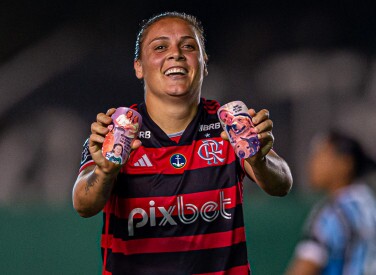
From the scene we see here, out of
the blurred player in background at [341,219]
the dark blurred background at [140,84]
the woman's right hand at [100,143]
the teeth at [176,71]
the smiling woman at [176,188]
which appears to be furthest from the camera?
the dark blurred background at [140,84]

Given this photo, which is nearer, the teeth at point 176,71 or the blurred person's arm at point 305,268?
the blurred person's arm at point 305,268

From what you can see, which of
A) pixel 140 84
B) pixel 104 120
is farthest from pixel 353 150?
pixel 140 84

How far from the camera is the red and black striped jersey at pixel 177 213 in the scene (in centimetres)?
254

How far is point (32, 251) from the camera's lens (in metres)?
4.89

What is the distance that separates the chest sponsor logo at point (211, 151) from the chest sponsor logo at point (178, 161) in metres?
0.06

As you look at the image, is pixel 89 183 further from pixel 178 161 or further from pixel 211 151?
pixel 211 151

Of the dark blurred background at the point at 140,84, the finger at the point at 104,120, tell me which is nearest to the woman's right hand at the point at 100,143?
the finger at the point at 104,120

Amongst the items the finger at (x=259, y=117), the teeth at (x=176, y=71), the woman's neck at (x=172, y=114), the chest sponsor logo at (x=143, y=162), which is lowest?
the chest sponsor logo at (x=143, y=162)

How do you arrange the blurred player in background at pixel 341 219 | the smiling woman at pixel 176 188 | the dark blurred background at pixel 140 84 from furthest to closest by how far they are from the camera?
the dark blurred background at pixel 140 84 < the smiling woman at pixel 176 188 < the blurred player in background at pixel 341 219

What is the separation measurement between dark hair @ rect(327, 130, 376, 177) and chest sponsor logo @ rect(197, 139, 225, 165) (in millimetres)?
593

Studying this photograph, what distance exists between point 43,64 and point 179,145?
114 inches

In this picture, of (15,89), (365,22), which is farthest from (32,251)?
(365,22)

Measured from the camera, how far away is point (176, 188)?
2.60 meters

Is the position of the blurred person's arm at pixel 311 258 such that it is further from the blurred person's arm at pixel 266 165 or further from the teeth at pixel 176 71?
the teeth at pixel 176 71
